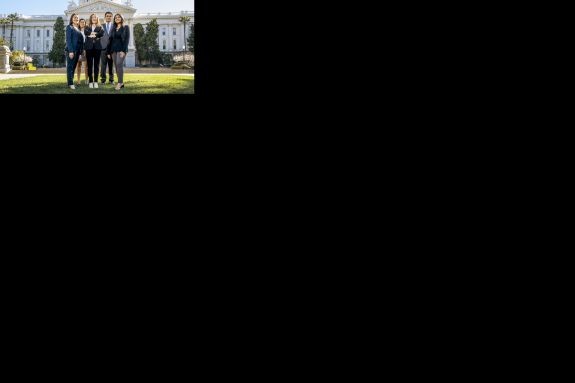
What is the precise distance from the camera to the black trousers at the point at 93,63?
4.96 m

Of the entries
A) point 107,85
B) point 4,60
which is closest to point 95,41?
point 107,85

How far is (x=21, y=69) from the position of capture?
6.37 metres

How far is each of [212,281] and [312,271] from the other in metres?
0.52

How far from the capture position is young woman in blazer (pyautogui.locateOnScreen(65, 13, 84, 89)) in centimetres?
494

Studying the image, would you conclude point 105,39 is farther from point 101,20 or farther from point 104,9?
point 104,9

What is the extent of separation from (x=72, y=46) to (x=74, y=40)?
0.31ft

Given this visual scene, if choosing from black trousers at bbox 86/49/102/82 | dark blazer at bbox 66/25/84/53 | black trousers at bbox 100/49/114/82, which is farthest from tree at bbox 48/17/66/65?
black trousers at bbox 100/49/114/82

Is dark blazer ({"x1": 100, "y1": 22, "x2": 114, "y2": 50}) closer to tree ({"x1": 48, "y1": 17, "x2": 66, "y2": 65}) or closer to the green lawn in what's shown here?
the green lawn

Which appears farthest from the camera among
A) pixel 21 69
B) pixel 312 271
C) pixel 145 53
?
pixel 21 69

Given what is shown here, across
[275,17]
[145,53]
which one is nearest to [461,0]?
[275,17]

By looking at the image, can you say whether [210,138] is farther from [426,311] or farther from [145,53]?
[145,53]

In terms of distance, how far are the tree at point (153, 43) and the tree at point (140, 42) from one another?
4 cm

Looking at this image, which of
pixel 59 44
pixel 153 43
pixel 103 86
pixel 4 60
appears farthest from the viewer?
pixel 4 60

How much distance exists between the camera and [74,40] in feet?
16.4
